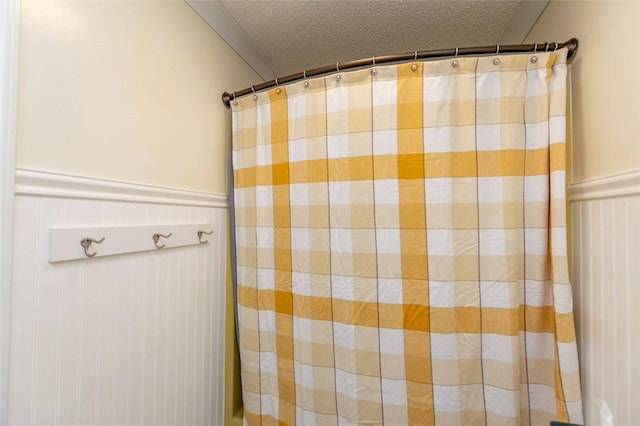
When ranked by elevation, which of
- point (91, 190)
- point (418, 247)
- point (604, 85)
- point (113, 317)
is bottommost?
point (113, 317)

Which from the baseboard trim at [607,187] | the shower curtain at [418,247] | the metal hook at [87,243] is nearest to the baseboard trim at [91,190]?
the metal hook at [87,243]

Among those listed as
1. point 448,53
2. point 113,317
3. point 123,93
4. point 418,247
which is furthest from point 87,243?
point 448,53

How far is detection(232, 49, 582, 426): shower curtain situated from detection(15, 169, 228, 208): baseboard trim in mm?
340

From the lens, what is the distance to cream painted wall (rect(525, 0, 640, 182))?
65 cm

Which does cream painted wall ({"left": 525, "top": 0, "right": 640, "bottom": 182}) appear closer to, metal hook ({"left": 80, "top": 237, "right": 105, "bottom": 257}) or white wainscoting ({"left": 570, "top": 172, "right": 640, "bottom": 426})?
white wainscoting ({"left": 570, "top": 172, "right": 640, "bottom": 426})

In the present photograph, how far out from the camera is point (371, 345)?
100 centimetres

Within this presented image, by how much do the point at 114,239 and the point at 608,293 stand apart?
137cm

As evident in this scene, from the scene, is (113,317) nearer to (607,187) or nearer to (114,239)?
(114,239)

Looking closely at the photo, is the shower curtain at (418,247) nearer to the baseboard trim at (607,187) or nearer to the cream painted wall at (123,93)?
the baseboard trim at (607,187)

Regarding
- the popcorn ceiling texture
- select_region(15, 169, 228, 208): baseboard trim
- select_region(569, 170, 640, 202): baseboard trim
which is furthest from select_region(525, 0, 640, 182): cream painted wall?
select_region(15, 169, 228, 208): baseboard trim

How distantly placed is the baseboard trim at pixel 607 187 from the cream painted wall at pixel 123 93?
4.28 ft

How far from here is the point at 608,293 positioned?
73 centimetres

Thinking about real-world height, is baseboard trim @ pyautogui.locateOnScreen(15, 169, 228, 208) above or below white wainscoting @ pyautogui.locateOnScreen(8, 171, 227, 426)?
above

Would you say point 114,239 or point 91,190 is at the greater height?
point 91,190
